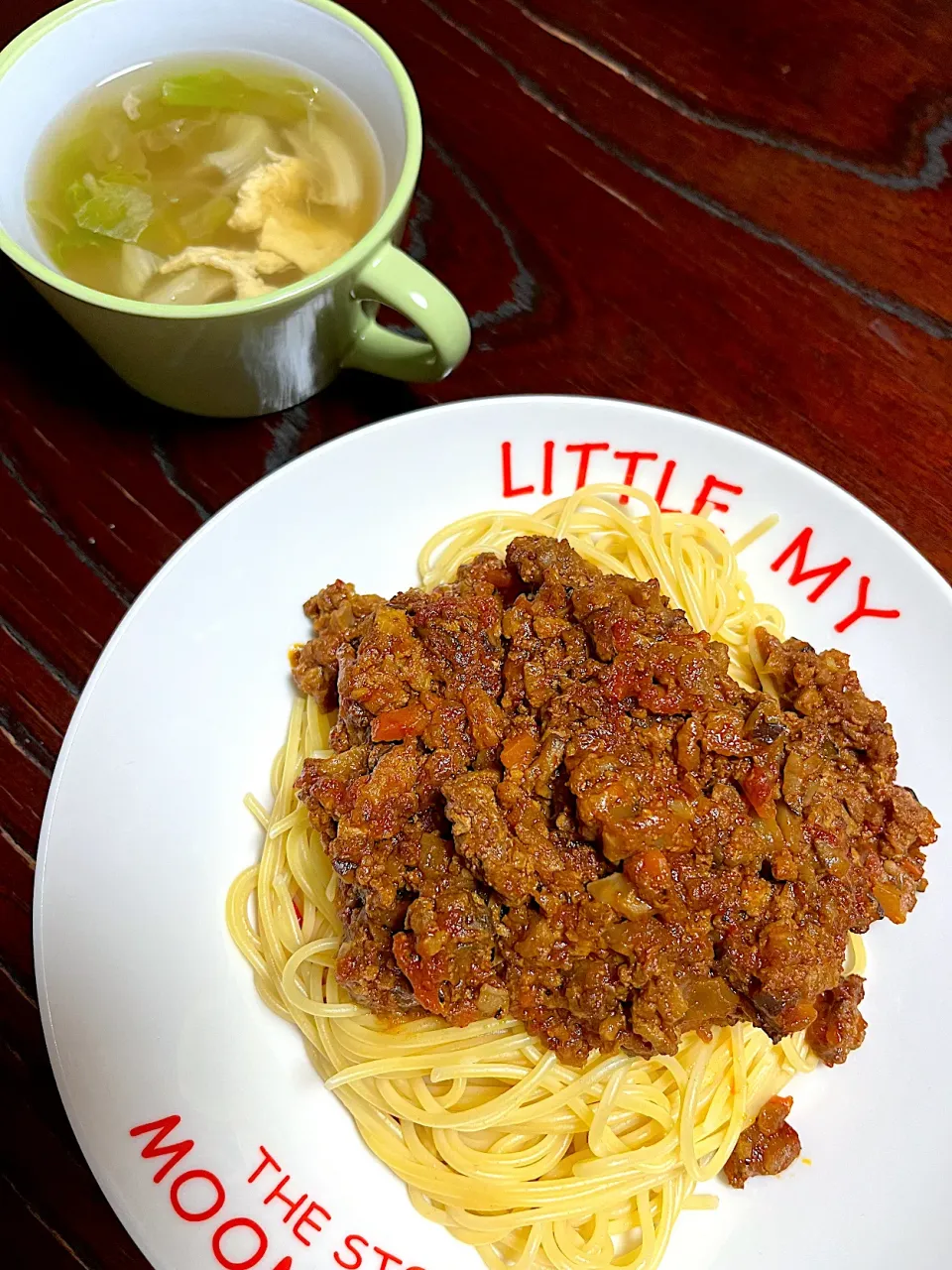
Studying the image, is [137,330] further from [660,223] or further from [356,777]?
[660,223]

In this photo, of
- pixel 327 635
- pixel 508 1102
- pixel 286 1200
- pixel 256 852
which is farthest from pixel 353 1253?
pixel 327 635

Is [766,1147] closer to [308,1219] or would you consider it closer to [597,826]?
[597,826]

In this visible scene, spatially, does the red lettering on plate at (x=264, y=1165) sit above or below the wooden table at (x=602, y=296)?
below

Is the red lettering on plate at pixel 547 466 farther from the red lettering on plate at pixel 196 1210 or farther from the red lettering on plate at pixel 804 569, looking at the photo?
the red lettering on plate at pixel 196 1210

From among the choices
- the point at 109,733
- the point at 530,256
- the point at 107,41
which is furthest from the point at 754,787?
the point at 107,41

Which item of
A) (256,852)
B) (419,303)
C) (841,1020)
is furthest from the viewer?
(256,852)

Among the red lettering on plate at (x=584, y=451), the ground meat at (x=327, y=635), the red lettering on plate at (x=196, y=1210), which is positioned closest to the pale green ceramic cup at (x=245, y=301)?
the red lettering on plate at (x=584, y=451)

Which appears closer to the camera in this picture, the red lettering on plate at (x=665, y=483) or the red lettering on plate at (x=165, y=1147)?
the red lettering on plate at (x=165, y=1147)
